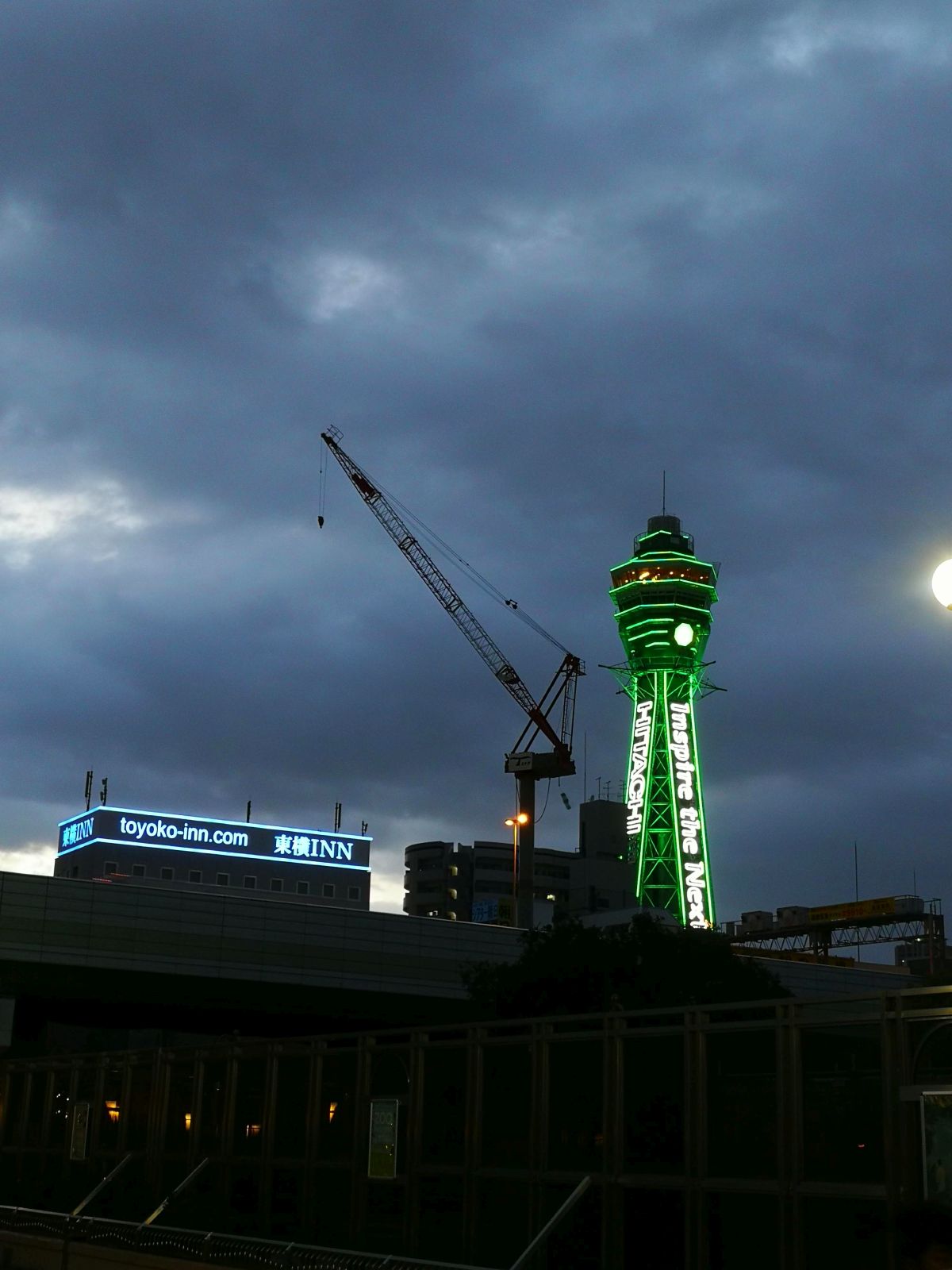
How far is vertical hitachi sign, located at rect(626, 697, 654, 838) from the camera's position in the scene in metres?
168

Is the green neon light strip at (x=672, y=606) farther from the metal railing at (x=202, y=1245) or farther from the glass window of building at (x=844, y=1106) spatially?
the glass window of building at (x=844, y=1106)

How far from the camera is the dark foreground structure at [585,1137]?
745 inches

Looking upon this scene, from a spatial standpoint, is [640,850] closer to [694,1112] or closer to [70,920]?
[70,920]

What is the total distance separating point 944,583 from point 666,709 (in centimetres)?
15851

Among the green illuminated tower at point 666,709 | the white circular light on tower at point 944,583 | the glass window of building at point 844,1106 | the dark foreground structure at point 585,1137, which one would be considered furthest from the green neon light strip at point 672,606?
the white circular light on tower at point 944,583

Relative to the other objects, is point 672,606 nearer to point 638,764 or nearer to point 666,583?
point 666,583

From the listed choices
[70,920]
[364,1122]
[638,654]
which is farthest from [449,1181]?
[638,654]

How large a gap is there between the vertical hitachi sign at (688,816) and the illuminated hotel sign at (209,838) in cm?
3764

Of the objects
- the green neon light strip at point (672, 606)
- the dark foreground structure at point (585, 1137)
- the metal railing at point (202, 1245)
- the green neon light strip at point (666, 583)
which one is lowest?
the metal railing at point (202, 1245)

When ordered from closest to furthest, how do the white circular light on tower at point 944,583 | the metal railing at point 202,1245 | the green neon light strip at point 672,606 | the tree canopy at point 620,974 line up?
the white circular light on tower at point 944,583
the metal railing at point 202,1245
the tree canopy at point 620,974
the green neon light strip at point 672,606

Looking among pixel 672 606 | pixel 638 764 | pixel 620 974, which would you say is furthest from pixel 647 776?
pixel 620 974

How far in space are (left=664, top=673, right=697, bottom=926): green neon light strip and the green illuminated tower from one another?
93mm

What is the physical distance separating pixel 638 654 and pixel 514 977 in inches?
4839

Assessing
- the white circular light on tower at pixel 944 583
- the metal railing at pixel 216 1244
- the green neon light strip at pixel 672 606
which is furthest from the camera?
the green neon light strip at pixel 672 606
